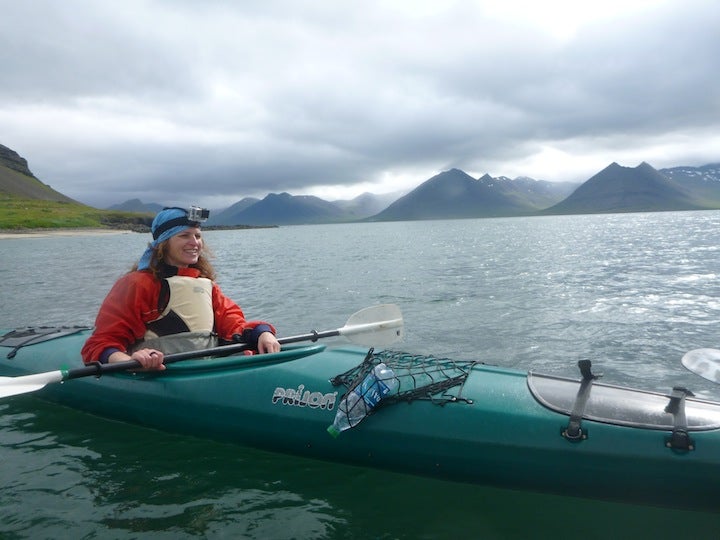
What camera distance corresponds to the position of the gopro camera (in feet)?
18.6

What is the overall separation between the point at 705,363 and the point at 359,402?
2897mm

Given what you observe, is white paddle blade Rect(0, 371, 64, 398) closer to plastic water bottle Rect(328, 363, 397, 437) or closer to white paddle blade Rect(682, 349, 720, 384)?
plastic water bottle Rect(328, 363, 397, 437)

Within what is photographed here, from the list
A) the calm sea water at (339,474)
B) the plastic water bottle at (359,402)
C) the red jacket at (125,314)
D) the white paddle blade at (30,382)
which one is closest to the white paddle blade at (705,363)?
the calm sea water at (339,474)

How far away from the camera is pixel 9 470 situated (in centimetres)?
543

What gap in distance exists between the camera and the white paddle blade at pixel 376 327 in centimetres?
729

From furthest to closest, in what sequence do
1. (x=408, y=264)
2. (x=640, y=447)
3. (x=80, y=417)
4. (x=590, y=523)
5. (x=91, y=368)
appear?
(x=408, y=264), (x=80, y=417), (x=91, y=368), (x=590, y=523), (x=640, y=447)

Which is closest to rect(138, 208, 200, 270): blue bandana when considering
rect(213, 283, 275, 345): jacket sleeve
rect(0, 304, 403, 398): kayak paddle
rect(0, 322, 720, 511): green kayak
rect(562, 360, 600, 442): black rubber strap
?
rect(213, 283, 275, 345): jacket sleeve

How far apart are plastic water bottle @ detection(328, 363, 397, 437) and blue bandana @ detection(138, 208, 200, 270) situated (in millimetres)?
2547

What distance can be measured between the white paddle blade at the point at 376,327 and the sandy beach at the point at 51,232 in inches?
3202

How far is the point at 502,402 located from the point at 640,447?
106 centimetres

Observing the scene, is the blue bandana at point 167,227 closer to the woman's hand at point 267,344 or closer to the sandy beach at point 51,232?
the woman's hand at point 267,344

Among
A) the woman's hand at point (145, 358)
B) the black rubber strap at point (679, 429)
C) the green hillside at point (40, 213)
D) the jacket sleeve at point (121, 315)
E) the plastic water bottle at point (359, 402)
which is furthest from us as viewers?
the green hillside at point (40, 213)

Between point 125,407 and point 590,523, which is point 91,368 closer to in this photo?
point 125,407

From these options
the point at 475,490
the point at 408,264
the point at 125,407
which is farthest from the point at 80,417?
the point at 408,264
